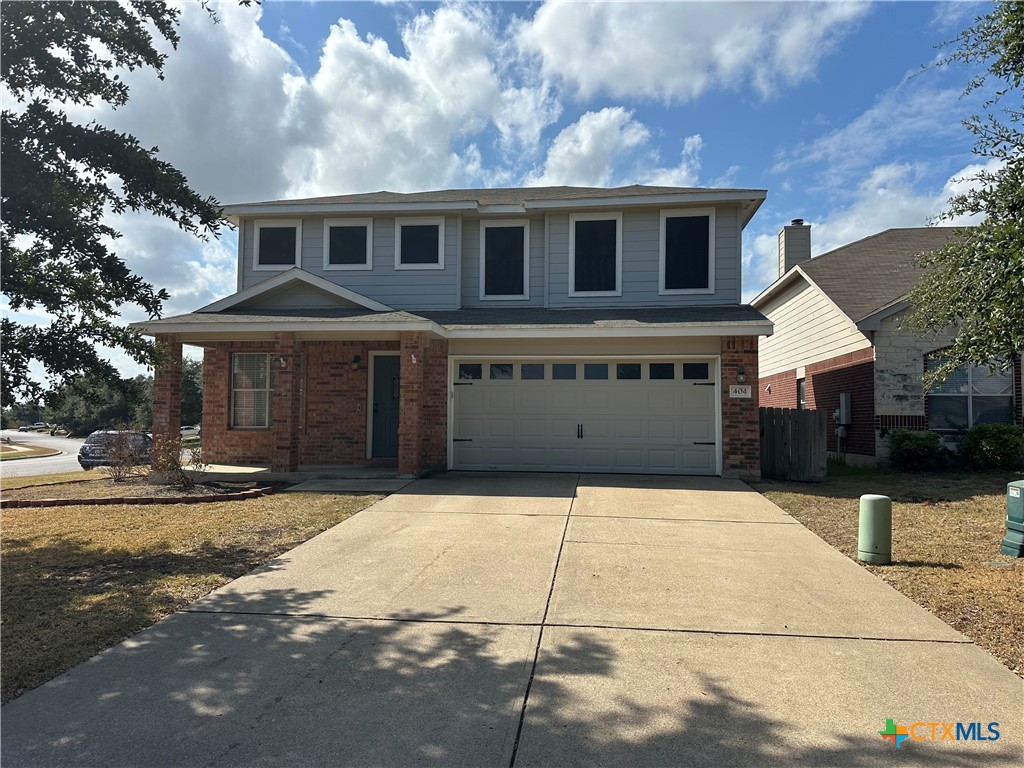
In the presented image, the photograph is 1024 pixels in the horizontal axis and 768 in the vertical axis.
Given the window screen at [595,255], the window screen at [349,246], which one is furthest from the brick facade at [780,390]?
the window screen at [349,246]

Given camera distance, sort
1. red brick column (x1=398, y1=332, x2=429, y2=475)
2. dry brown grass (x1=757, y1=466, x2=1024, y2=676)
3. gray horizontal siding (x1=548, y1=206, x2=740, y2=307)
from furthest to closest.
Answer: gray horizontal siding (x1=548, y1=206, x2=740, y2=307)
red brick column (x1=398, y1=332, x2=429, y2=475)
dry brown grass (x1=757, y1=466, x2=1024, y2=676)

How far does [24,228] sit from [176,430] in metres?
6.95

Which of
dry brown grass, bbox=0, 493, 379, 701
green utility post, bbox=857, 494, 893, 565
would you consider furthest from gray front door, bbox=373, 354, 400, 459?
green utility post, bbox=857, 494, 893, 565

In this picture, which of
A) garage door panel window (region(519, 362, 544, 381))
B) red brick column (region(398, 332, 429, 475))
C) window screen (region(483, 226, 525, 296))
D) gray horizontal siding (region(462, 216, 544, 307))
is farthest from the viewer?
window screen (region(483, 226, 525, 296))

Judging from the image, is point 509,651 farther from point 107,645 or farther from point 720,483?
point 720,483

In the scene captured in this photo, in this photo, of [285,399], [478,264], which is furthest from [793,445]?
[285,399]

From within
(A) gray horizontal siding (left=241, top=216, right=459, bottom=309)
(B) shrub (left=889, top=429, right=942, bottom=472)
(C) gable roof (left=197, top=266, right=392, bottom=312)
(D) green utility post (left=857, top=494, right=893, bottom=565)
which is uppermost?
(A) gray horizontal siding (left=241, top=216, right=459, bottom=309)

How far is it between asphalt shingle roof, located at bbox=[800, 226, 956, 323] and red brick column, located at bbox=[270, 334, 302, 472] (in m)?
11.6

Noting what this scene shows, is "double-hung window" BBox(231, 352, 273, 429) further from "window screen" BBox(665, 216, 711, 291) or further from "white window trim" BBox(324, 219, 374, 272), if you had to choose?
"window screen" BBox(665, 216, 711, 291)

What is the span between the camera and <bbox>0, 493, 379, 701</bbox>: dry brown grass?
14.0 ft

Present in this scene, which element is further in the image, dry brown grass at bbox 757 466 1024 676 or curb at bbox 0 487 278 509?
curb at bbox 0 487 278 509

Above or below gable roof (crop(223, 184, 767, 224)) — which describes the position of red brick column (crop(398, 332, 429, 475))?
below

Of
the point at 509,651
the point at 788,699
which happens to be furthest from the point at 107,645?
the point at 788,699

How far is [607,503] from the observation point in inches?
361
